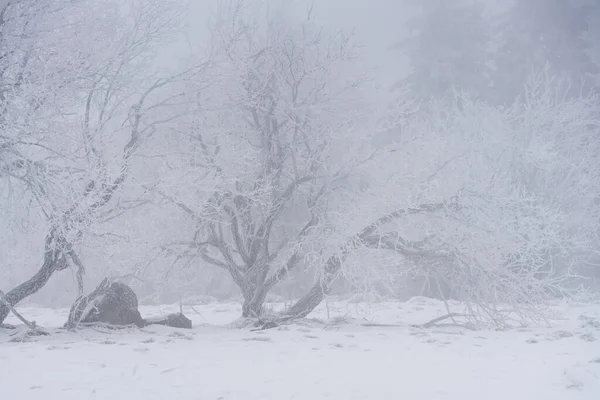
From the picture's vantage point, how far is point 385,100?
38.1 feet

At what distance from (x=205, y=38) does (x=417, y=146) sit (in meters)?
4.42

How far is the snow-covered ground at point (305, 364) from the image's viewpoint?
4.40 meters

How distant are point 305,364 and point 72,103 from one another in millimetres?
4431

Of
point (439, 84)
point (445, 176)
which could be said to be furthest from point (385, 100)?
point (439, 84)

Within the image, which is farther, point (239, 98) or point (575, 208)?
point (575, 208)

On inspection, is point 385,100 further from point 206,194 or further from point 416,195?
point 206,194

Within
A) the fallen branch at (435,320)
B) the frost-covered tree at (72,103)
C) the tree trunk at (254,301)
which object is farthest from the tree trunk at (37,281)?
the fallen branch at (435,320)

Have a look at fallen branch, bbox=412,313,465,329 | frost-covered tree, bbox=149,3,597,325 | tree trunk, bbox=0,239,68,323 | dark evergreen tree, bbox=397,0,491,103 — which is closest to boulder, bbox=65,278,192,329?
tree trunk, bbox=0,239,68,323

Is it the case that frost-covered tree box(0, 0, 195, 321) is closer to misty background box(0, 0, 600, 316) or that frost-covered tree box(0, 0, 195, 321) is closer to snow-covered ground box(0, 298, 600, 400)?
misty background box(0, 0, 600, 316)

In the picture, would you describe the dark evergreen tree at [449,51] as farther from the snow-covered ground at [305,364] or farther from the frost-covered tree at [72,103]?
the frost-covered tree at [72,103]

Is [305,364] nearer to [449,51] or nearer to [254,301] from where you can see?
[254,301]

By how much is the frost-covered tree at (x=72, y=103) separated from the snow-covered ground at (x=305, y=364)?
1609 mm

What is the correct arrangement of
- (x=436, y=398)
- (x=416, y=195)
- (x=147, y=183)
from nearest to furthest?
(x=436, y=398), (x=147, y=183), (x=416, y=195)

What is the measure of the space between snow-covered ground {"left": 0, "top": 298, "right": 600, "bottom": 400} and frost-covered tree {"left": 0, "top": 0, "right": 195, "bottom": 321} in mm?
1609
